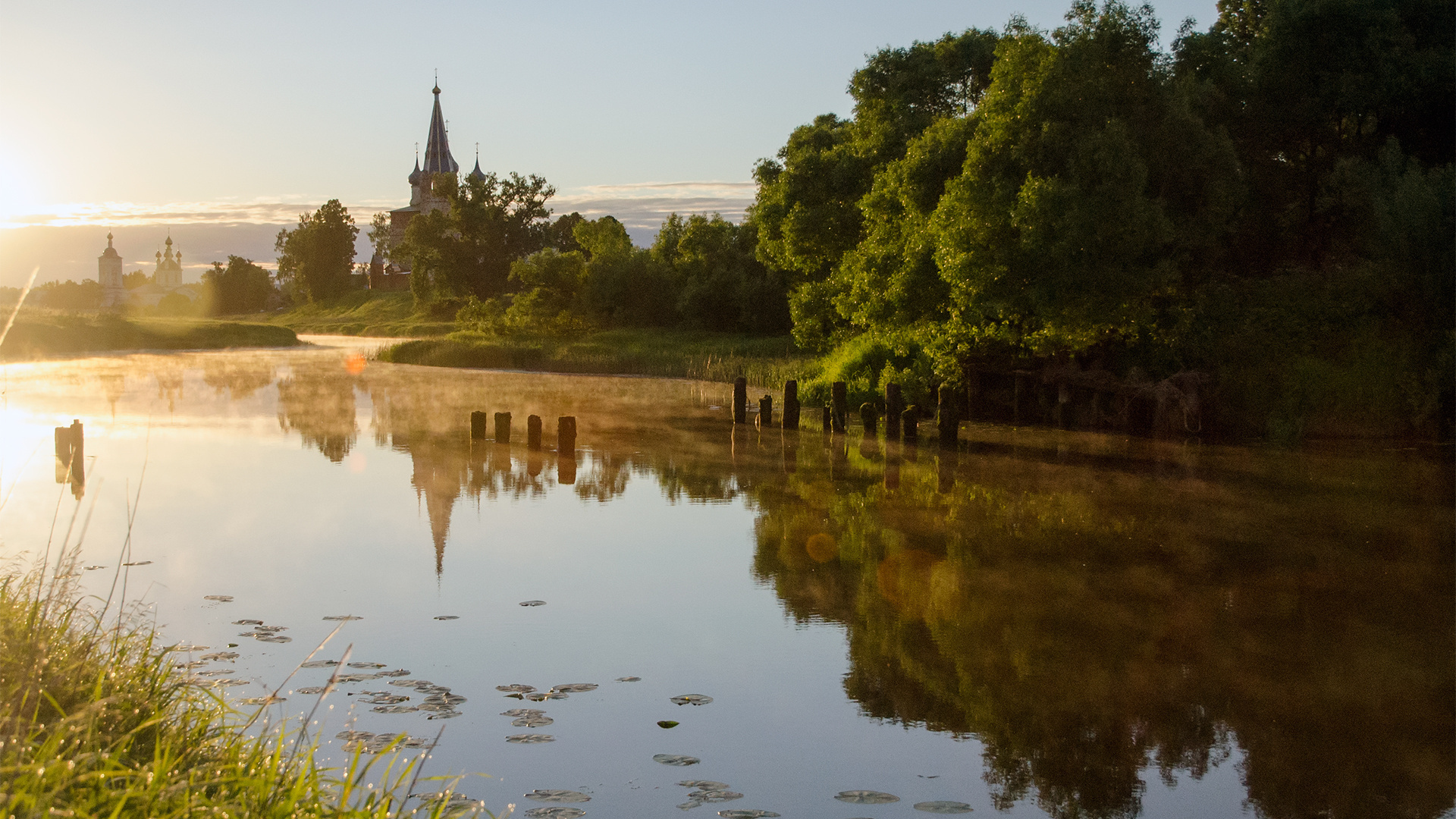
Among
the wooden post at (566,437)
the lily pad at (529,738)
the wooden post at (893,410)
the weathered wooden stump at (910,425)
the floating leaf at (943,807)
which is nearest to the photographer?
the floating leaf at (943,807)

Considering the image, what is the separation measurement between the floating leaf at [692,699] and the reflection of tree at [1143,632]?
3.61ft

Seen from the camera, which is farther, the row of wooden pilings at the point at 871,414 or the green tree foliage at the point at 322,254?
the green tree foliage at the point at 322,254

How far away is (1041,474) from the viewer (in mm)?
20578

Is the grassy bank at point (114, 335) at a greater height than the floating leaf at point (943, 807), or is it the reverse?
the grassy bank at point (114, 335)

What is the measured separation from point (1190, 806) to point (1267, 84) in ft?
89.7

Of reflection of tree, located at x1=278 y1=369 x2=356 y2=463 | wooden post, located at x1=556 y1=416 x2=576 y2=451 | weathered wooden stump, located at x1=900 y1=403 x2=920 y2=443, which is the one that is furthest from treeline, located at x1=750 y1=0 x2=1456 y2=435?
reflection of tree, located at x1=278 y1=369 x2=356 y2=463

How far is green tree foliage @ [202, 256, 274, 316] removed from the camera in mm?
136000

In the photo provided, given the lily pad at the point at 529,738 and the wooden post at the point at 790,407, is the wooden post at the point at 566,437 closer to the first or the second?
the wooden post at the point at 790,407

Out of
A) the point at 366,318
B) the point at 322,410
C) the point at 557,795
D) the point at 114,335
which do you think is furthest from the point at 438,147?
the point at 557,795

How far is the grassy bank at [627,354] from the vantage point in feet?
152

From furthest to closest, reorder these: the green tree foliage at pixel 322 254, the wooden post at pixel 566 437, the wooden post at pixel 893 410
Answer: the green tree foliage at pixel 322 254 < the wooden post at pixel 893 410 < the wooden post at pixel 566 437

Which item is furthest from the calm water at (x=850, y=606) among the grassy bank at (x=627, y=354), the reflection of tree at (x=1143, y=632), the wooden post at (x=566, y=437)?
the grassy bank at (x=627, y=354)

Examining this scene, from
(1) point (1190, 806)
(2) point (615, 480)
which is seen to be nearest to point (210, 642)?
(1) point (1190, 806)

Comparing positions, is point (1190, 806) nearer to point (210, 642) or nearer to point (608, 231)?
point (210, 642)
